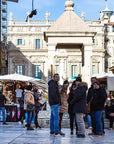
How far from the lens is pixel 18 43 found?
71.2m

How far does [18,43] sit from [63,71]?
137 ft

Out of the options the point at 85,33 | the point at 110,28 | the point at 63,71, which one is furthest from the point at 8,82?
the point at 110,28

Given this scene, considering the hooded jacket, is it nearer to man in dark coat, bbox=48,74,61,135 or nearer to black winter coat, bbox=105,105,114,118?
man in dark coat, bbox=48,74,61,135

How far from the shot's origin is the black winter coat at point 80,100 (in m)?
11.3

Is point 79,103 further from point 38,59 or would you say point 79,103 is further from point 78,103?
point 38,59

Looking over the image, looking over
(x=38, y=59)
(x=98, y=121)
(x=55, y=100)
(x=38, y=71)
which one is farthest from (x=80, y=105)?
(x=38, y=59)

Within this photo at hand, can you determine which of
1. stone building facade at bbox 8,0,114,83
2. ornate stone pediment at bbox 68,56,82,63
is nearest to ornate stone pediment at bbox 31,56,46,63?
stone building facade at bbox 8,0,114,83

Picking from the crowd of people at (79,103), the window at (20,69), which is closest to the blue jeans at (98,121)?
the crowd of people at (79,103)

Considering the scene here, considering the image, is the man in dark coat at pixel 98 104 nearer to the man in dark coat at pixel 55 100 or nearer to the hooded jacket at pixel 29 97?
the man in dark coat at pixel 55 100

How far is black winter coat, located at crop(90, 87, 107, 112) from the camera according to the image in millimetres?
11758

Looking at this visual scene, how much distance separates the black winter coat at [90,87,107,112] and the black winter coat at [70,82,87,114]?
522mm

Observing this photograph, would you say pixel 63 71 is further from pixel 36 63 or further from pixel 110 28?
pixel 110 28

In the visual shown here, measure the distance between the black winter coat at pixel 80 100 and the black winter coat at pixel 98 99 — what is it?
0.52 meters

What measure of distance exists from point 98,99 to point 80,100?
0.63 meters
